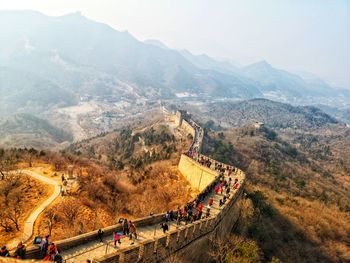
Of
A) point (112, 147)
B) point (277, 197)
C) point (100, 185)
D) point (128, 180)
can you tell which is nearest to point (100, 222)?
point (100, 185)

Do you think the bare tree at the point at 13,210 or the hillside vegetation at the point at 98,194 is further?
the hillside vegetation at the point at 98,194

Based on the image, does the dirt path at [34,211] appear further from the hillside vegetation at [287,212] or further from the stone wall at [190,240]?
the hillside vegetation at [287,212]

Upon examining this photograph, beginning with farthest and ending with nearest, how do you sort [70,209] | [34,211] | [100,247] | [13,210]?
[34,211] → [13,210] → [70,209] → [100,247]

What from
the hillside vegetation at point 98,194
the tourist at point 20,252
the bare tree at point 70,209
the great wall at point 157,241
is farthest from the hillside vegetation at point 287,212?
the tourist at point 20,252

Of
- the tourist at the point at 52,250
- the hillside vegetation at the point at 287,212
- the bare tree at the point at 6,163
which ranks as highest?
the tourist at the point at 52,250

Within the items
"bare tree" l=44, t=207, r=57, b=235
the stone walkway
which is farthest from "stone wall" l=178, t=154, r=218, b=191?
"bare tree" l=44, t=207, r=57, b=235

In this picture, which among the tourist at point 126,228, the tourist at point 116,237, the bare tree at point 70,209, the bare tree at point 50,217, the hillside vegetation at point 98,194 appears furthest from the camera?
the hillside vegetation at point 98,194

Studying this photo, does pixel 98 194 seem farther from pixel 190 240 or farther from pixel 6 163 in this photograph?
pixel 190 240

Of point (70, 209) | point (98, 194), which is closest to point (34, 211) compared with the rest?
point (70, 209)

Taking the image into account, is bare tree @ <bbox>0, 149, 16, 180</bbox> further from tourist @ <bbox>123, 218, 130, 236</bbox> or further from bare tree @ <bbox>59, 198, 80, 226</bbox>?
tourist @ <bbox>123, 218, 130, 236</bbox>

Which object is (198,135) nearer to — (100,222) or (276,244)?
(276,244)
